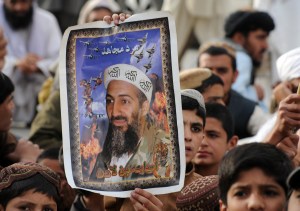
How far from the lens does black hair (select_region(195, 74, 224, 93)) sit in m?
10.1

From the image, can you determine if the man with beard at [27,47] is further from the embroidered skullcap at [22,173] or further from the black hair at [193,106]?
the embroidered skullcap at [22,173]

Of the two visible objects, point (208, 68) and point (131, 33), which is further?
point (208, 68)

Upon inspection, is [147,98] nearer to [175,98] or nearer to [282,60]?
[175,98]

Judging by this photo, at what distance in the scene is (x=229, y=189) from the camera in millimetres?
7230

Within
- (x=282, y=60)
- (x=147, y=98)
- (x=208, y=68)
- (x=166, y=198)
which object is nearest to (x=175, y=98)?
(x=147, y=98)

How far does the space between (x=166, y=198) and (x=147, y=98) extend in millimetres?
694

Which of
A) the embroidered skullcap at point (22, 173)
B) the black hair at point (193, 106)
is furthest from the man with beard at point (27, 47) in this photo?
the embroidered skullcap at point (22, 173)

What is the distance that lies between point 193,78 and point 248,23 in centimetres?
311

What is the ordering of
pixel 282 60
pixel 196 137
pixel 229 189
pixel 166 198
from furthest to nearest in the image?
pixel 282 60
pixel 196 137
pixel 166 198
pixel 229 189

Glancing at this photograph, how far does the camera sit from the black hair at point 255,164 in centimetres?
719

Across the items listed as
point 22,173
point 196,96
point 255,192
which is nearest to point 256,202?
point 255,192

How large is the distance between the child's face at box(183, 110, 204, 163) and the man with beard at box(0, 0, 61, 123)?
5.10 metres

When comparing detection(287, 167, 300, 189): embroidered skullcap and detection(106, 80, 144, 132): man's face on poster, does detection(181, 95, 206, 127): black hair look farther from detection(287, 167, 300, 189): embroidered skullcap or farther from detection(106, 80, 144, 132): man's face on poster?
detection(287, 167, 300, 189): embroidered skullcap

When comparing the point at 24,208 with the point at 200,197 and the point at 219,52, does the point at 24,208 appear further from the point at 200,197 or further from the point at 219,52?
the point at 219,52
